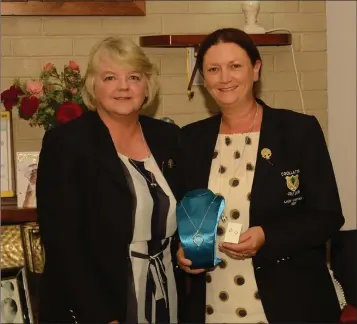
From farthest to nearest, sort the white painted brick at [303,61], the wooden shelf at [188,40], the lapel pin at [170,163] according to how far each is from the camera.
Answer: the white painted brick at [303,61] → the wooden shelf at [188,40] → the lapel pin at [170,163]

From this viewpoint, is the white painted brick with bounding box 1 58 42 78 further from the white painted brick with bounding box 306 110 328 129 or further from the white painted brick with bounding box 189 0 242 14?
the white painted brick with bounding box 306 110 328 129

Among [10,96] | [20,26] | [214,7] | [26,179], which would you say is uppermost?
[214,7]

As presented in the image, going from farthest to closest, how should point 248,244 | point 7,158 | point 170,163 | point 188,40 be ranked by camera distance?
point 188,40 → point 7,158 → point 170,163 → point 248,244

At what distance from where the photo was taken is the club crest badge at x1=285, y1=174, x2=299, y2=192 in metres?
2.33

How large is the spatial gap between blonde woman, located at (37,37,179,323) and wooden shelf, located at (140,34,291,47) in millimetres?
829

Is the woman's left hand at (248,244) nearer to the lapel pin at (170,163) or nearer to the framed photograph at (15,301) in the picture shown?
the lapel pin at (170,163)

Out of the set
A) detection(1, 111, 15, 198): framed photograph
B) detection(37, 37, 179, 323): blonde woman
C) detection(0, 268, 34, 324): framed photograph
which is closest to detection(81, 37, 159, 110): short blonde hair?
detection(37, 37, 179, 323): blonde woman

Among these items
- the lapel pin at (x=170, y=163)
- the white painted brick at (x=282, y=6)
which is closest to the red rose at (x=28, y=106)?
the lapel pin at (x=170, y=163)

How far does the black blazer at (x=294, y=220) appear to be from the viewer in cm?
230

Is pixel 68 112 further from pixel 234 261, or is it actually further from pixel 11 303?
pixel 234 261

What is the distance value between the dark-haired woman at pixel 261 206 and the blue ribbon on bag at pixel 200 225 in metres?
0.05

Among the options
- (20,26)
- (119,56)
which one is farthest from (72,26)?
(119,56)

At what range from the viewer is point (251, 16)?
3363 mm

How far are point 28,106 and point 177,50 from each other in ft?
2.91
